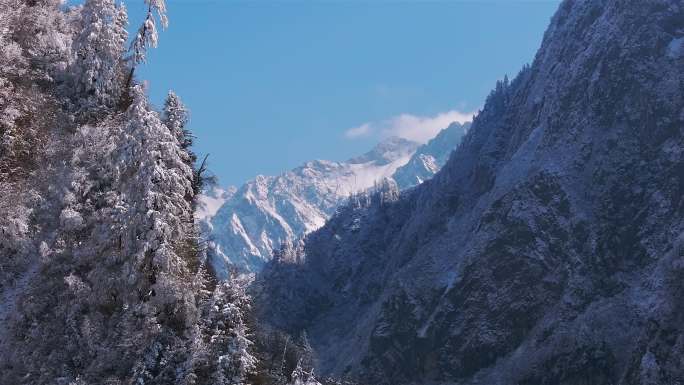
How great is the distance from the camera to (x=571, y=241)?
140875mm

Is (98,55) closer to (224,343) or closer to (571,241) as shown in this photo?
(224,343)

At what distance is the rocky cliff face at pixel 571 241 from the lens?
409 ft

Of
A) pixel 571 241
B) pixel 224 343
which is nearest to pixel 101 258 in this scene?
pixel 224 343

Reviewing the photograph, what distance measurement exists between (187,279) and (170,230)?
3034mm

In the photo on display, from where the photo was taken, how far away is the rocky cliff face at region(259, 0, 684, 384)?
12469 centimetres

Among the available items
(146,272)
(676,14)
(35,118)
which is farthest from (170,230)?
(676,14)

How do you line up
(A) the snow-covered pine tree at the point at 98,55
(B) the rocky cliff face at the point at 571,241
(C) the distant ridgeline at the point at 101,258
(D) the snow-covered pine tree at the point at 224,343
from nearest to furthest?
(C) the distant ridgeline at the point at 101,258
(D) the snow-covered pine tree at the point at 224,343
(A) the snow-covered pine tree at the point at 98,55
(B) the rocky cliff face at the point at 571,241

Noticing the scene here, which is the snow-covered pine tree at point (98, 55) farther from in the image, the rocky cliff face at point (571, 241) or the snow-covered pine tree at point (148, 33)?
the rocky cliff face at point (571, 241)

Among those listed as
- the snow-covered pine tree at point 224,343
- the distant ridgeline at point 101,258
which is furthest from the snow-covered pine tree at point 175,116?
the snow-covered pine tree at point 224,343

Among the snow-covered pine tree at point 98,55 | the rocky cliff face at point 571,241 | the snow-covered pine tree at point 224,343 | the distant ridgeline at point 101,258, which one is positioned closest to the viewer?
the distant ridgeline at point 101,258

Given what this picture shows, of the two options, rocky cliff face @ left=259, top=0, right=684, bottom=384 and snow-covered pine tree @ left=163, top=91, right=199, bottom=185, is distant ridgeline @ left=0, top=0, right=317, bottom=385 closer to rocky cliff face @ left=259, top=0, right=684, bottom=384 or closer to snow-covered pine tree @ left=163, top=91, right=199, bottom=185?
snow-covered pine tree @ left=163, top=91, right=199, bottom=185

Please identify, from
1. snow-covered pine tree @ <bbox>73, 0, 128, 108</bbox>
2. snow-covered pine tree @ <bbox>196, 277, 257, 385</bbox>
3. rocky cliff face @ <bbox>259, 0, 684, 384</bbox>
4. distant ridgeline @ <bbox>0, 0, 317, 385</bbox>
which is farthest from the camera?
rocky cliff face @ <bbox>259, 0, 684, 384</bbox>

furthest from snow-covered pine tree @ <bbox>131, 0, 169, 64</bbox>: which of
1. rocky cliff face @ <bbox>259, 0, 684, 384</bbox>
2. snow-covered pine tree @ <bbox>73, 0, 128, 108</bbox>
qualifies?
rocky cliff face @ <bbox>259, 0, 684, 384</bbox>

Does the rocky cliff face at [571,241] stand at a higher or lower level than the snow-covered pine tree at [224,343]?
higher
